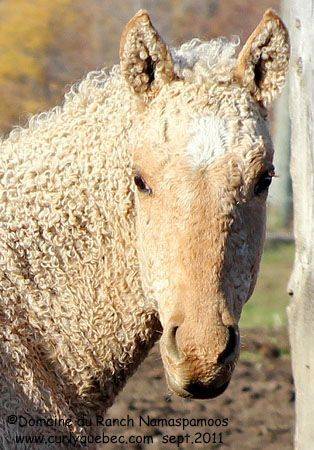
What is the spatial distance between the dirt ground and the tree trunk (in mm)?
1733

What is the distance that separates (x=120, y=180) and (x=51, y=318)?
59cm

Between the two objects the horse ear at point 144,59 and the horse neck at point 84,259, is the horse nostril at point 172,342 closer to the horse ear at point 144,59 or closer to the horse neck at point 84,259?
the horse neck at point 84,259

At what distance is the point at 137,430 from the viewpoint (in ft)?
20.1

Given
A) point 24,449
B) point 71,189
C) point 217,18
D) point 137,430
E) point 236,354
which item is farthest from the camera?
point 217,18

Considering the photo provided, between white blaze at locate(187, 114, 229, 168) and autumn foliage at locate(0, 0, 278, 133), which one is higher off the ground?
white blaze at locate(187, 114, 229, 168)

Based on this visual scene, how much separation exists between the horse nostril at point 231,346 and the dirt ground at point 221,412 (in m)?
2.61

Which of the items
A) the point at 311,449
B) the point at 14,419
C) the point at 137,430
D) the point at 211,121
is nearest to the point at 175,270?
the point at 211,121

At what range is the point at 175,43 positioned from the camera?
443 inches

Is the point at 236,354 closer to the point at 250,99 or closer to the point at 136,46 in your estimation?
the point at 250,99

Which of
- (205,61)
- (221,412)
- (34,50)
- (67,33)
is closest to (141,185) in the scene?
(205,61)

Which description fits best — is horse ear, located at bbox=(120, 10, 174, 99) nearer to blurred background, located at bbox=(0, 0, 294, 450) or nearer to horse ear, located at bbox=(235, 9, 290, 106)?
horse ear, located at bbox=(235, 9, 290, 106)

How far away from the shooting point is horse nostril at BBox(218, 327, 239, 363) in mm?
3104

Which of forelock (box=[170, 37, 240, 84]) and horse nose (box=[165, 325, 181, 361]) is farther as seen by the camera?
forelock (box=[170, 37, 240, 84])

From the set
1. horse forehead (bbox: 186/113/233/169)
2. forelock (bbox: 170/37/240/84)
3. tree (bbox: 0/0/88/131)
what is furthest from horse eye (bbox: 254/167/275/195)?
tree (bbox: 0/0/88/131)
